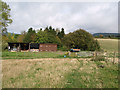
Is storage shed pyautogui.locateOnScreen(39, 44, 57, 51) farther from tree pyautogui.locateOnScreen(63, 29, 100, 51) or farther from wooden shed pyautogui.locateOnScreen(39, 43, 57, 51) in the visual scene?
tree pyautogui.locateOnScreen(63, 29, 100, 51)

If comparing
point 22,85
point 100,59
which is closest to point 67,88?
point 22,85

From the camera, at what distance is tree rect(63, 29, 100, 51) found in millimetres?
28323

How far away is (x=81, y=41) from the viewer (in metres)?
29.1

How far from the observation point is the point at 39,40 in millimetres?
36500

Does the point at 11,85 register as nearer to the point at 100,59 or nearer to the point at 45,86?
the point at 45,86

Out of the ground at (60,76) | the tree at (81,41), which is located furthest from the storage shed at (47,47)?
the ground at (60,76)

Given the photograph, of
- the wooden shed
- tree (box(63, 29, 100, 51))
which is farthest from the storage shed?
tree (box(63, 29, 100, 51))

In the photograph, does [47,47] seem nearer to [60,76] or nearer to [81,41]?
[81,41]

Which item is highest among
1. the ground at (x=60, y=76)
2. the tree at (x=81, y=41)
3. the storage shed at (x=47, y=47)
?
the tree at (x=81, y=41)

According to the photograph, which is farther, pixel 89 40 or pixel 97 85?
pixel 89 40

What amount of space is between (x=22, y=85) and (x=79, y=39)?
1097 inches

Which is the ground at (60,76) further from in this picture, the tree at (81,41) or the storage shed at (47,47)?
the tree at (81,41)

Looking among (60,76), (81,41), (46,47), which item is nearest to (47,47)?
(46,47)

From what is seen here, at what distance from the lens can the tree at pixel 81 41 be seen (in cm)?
2832
